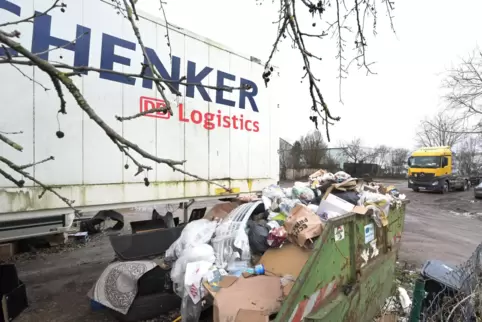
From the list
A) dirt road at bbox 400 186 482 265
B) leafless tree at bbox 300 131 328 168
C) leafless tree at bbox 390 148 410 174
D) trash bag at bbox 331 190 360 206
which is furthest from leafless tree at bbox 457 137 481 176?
trash bag at bbox 331 190 360 206

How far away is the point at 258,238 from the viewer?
2.95 meters

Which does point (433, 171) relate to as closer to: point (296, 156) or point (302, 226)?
point (296, 156)

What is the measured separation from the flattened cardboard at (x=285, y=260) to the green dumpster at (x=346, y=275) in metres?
0.26

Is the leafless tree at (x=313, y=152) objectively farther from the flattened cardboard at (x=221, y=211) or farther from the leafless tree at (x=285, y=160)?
the flattened cardboard at (x=221, y=211)

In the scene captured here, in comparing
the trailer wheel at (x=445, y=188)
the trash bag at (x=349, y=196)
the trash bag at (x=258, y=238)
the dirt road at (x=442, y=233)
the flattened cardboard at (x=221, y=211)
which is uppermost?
the trash bag at (x=349, y=196)

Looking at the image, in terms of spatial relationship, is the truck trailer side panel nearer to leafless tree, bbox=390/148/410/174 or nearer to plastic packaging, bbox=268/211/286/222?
plastic packaging, bbox=268/211/286/222

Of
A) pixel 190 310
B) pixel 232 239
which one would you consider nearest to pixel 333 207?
pixel 232 239

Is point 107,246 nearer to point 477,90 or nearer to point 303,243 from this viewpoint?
point 303,243

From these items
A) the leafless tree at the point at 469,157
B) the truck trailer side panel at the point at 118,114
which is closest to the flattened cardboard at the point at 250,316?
the truck trailer side panel at the point at 118,114

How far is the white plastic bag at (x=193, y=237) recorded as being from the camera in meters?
3.19

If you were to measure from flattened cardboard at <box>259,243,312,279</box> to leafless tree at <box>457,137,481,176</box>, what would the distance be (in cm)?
3710

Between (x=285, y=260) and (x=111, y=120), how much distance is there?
2145 mm

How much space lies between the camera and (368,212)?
9.92ft

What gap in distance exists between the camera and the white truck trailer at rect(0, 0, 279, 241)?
2570 millimetres
